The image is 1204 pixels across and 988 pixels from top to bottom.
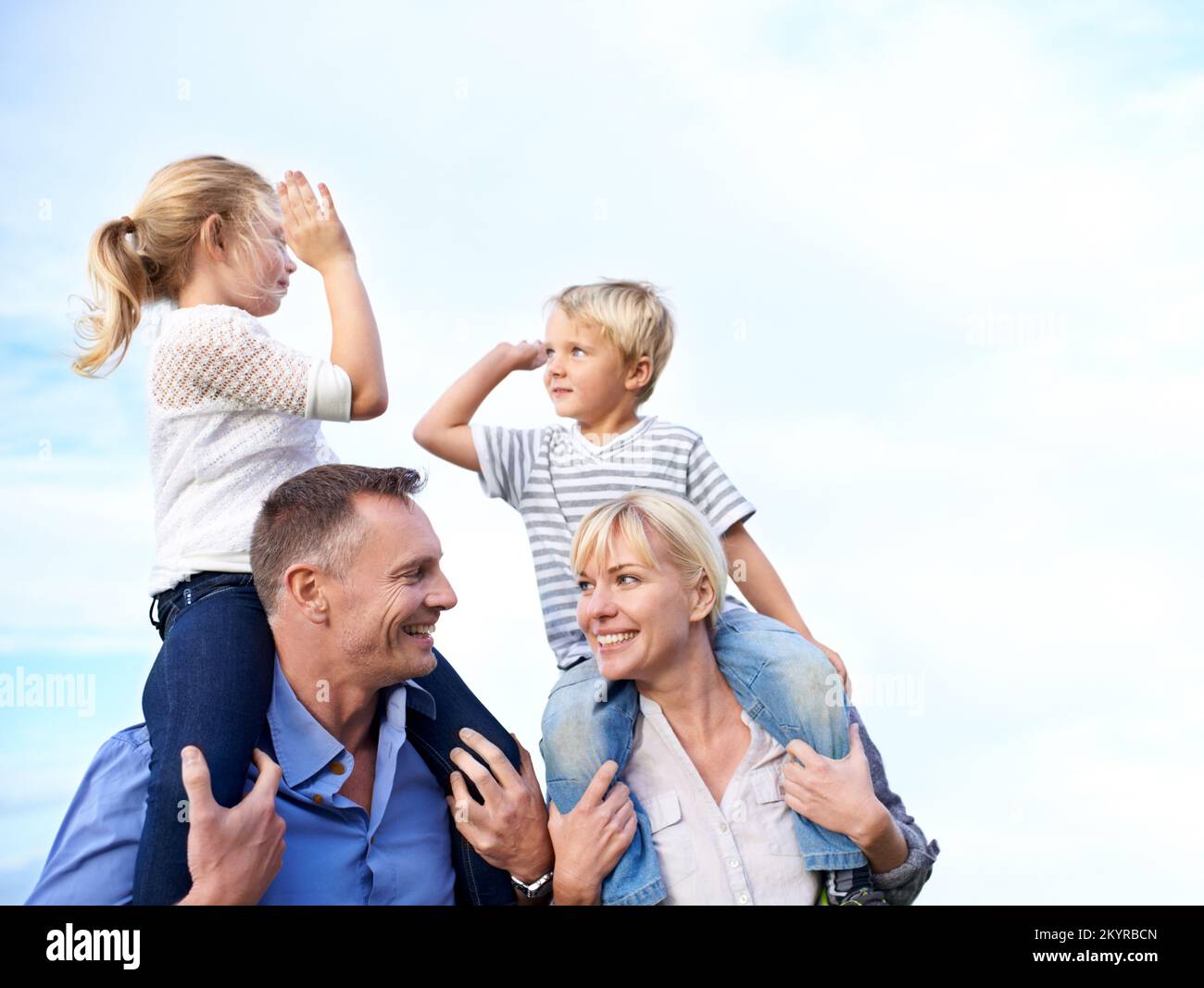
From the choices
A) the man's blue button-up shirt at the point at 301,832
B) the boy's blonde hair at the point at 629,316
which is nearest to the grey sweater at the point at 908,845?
the man's blue button-up shirt at the point at 301,832

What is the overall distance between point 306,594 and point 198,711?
474mm

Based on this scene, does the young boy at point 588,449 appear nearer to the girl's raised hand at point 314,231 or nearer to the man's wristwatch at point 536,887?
the man's wristwatch at point 536,887

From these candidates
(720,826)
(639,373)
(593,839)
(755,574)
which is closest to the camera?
(593,839)

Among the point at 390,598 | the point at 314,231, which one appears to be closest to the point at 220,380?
the point at 314,231

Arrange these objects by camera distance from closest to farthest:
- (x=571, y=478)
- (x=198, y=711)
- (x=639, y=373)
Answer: (x=198, y=711)
(x=571, y=478)
(x=639, y=373)

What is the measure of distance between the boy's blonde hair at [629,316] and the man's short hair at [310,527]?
1320 mm

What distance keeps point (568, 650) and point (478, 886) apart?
0.93 m

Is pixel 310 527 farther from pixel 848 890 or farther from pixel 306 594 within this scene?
pixel 848 890

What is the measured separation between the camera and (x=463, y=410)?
16.9ft

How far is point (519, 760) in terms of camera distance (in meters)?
4.34

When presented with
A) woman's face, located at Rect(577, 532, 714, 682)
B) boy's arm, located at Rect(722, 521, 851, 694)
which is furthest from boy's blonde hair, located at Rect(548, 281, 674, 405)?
woman's face, located at Rect(577, 532, 714, 682)

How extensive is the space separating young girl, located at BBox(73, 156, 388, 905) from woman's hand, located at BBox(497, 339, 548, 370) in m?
0.87

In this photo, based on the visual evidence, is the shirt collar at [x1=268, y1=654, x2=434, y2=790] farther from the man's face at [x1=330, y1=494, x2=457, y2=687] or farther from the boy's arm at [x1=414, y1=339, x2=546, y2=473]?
the boy's arm at [x1=414, y1=339, x2=546, y2=473]
